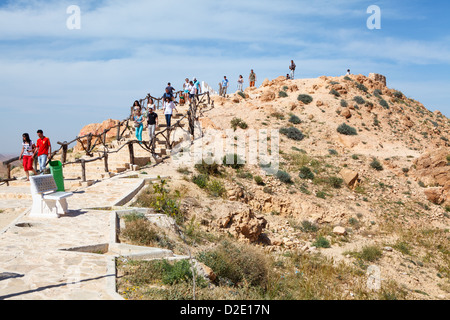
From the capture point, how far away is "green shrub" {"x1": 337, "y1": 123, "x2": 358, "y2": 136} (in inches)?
931

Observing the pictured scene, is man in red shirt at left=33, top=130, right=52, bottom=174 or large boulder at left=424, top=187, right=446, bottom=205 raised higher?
man in red shirt at left=33, top=130, right=52, bottom=174

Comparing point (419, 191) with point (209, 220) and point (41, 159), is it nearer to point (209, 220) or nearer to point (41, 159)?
point (209, 220)

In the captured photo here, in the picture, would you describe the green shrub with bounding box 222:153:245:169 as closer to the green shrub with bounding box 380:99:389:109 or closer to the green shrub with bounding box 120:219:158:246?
the green shrub with bounding box 120:219:158:246

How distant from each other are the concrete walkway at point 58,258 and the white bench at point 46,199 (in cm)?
21

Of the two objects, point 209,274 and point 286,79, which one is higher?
point 286,79

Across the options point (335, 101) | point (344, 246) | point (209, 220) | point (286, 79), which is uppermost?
point (286, 79)

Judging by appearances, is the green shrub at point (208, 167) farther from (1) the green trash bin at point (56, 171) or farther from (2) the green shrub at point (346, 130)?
(2) the green shrub at point (346, 130)

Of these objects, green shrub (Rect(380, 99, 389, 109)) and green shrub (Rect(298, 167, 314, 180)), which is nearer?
green shrub (Rect(298, 167, 314, 180))

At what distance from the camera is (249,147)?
19.2 m

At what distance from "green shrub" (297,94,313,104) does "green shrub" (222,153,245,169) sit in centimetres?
1323

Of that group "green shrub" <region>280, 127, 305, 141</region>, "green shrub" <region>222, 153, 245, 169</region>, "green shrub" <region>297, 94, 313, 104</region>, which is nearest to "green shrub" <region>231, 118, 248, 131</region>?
"green shrub" <region>280, 127, 305, 141</region>

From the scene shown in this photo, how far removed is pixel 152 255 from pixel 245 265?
1.96 metres

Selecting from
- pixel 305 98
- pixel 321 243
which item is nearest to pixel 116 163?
pixel 321 243
